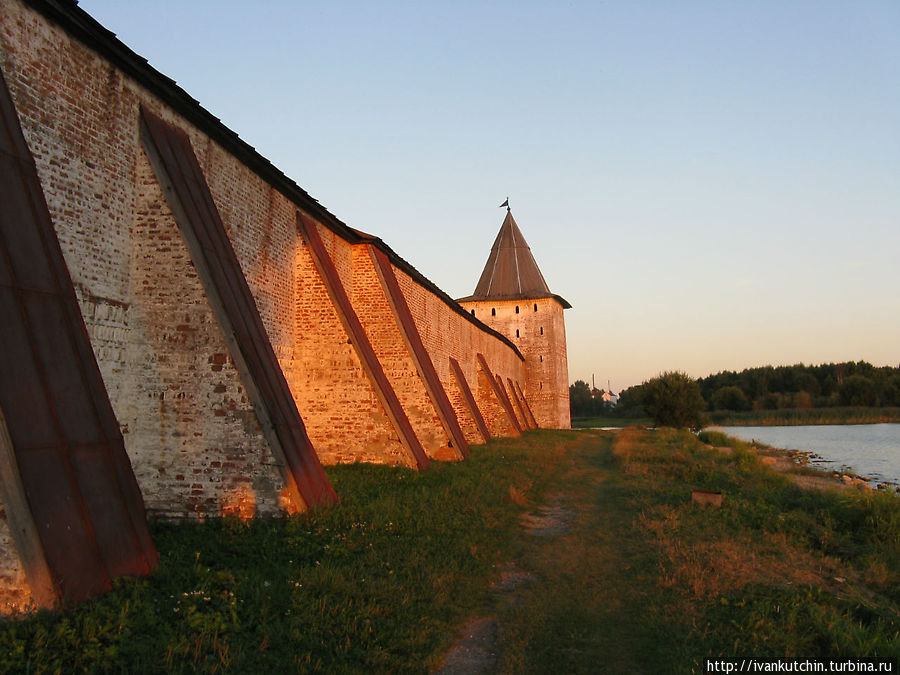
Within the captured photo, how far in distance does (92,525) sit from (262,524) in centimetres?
201

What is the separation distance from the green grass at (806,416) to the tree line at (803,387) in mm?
1549

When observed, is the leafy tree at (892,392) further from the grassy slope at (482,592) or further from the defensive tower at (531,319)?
the grassy slope at (482,592)

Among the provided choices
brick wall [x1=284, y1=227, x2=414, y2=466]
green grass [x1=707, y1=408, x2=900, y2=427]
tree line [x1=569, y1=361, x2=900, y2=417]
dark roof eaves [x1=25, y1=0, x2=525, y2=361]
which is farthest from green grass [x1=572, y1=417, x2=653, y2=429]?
dark roof eaves [x1=25, y1=0, x2=525, y2=361]

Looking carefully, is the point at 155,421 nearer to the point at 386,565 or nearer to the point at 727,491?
the point at 386,565

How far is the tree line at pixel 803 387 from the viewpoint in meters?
45.5

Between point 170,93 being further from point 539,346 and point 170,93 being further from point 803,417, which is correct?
point 803,417

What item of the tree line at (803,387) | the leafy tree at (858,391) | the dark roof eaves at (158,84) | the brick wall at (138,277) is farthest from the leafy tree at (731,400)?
the brick wall at (138,277)

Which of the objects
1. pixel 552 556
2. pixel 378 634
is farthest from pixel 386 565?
pixel 552 556

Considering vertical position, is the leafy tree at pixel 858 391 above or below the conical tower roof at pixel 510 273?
below

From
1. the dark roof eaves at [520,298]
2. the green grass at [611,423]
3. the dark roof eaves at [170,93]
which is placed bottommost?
the green grass at [611,423]

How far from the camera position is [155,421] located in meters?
5.79

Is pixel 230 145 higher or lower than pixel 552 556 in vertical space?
higher

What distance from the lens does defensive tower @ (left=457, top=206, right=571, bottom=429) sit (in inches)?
1312

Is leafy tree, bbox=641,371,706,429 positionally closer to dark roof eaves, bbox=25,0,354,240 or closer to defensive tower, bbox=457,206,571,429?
defensive tower, bbox=457,206,571,429
